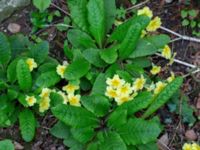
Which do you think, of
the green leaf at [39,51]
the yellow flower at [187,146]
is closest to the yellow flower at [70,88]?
the green leaf at [39,51]

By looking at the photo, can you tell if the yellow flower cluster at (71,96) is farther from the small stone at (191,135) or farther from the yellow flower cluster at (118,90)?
the small stone at (191,135)

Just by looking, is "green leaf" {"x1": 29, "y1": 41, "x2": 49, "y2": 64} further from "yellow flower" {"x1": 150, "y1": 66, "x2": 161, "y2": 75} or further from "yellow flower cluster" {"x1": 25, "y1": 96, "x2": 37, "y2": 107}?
"yellow flower" {"x1": 150, "y1": 66, "x2": 161, "y2": 75}

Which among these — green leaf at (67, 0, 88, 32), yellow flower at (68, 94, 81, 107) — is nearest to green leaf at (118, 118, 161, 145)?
yellow flower at (68, 94, 81, 107)

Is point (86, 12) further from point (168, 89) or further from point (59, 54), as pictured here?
point (168, 89)

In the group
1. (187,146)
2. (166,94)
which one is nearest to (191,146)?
(187,146)

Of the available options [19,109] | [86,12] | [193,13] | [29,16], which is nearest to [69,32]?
[86,12]

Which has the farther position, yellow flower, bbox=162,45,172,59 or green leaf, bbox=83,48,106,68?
yellow flower, bbox=162,45,172,59

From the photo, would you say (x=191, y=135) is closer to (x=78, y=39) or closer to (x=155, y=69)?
(x=155, y=69)
